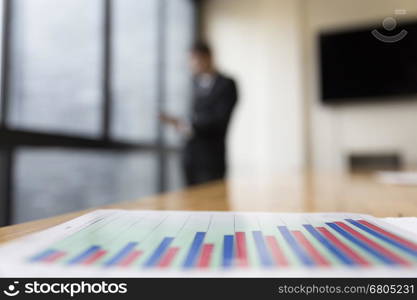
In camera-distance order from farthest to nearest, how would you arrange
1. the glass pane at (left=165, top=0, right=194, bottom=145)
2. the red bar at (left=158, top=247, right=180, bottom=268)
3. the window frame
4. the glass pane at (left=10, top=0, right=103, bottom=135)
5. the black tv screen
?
1. the glass pane at (left=165, top=0, right=194, bottom=145)
2. the black tv screen
3. the glass pane at (left=10, top=0, right=103, bottom=135)
4. the window frame
5. the red bar at (left=158, top=247, right=180, bottom=268)

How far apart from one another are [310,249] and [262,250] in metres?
0.03

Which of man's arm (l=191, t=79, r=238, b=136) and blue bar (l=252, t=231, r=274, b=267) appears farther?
man's arm (l=191, t=79, r=238, b=136)

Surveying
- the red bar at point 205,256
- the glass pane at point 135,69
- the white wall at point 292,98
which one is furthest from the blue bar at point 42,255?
the white wall at point 292,98

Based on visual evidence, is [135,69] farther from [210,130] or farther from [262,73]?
[262,73]

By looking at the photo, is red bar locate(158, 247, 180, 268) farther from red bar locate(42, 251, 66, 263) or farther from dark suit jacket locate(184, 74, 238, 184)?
dark suit jacket locate(184, 74, 238, 184)

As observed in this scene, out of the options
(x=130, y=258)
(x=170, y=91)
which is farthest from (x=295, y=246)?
(x=170, y=91)

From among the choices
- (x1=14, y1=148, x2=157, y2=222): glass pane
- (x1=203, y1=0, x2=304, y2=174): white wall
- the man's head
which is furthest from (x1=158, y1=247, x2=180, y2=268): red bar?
(x1=203, y1=0, x2=304, y2=174): white wall

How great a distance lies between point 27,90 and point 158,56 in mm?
1599

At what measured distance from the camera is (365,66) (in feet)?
11.4

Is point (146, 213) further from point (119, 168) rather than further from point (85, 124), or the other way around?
point (119, 168)

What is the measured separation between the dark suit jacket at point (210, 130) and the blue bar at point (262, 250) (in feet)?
6.28

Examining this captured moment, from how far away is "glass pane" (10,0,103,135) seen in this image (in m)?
1.74

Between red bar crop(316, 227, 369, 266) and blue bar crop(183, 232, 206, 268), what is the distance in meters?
0.10

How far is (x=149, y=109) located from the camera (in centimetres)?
306
